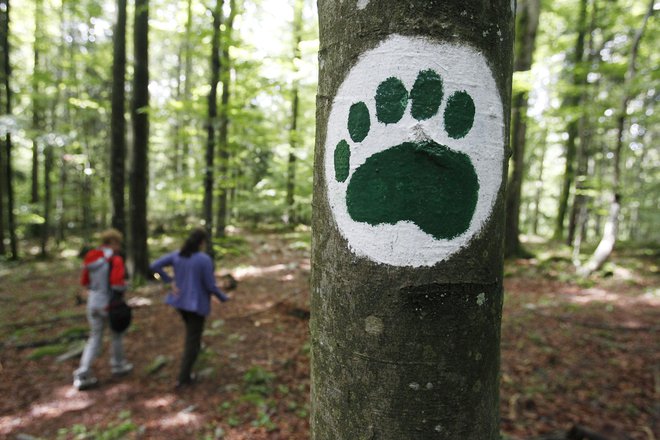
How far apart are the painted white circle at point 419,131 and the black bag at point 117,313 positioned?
4885mm

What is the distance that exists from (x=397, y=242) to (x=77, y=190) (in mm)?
19585

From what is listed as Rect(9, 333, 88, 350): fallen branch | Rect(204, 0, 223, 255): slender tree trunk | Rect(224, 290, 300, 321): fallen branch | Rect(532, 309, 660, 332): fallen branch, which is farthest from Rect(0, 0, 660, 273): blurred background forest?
Rect(532, 309, 660, 332): fallen branch

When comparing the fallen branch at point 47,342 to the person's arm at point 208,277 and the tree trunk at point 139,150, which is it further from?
the person's arm at point 208,277

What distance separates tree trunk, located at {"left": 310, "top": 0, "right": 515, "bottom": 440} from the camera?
2.38 feet

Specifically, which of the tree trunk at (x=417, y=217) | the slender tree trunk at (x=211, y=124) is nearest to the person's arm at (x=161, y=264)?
the slender tree trunk at (x=211, y=124)

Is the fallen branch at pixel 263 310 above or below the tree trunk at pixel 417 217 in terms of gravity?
below

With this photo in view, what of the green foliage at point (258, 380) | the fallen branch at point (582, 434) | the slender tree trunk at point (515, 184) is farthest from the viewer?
the slender tree trunk at point (515, 184)

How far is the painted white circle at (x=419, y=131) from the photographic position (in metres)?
0.73

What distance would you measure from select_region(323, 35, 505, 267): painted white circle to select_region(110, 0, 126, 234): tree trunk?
965cm

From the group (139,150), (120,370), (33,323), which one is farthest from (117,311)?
(139,150)

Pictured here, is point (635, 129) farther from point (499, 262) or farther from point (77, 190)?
point (77, 190)

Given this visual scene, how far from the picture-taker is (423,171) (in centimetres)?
72

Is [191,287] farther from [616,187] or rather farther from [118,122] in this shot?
[616,187]

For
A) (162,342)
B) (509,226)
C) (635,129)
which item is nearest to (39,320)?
(162,342)
